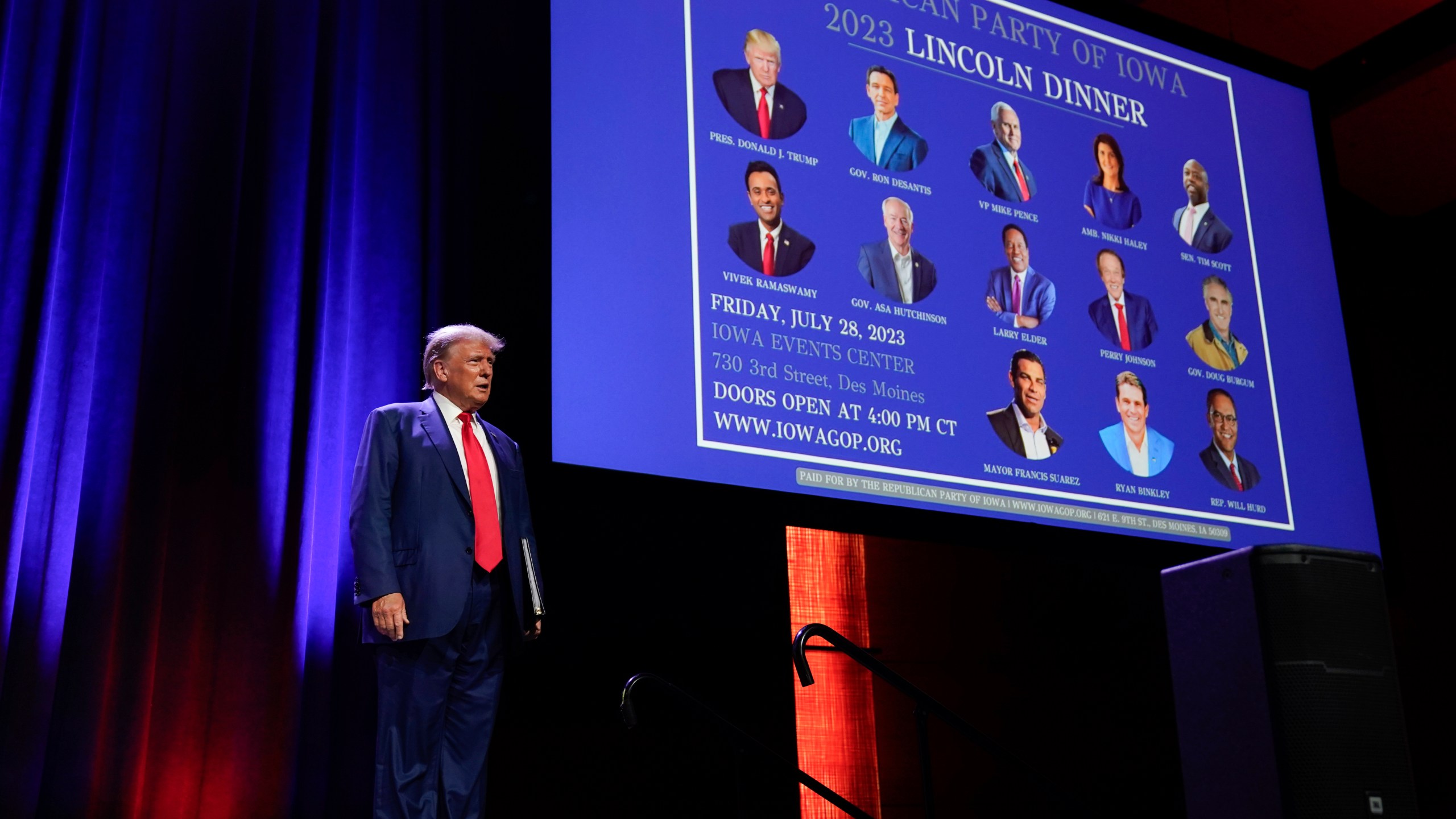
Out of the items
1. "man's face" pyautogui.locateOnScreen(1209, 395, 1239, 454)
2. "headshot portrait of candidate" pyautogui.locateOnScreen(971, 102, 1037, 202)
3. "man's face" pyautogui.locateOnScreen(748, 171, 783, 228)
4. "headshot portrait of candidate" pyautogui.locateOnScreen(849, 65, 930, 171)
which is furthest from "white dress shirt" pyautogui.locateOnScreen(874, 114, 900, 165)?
"man's face" pyautogui.locateOnScreen(1209, 395, 1239, 454)

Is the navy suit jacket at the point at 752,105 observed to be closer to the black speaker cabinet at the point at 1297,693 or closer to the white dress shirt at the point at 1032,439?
the white dress shirt at the point at 1032,439

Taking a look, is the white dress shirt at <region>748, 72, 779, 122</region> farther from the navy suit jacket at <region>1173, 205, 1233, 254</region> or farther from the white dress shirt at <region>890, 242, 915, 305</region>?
the navy suit jacket at <region>1173, 205, 1233, 254</region>

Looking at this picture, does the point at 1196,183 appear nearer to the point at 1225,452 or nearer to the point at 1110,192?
the point at 1110,192

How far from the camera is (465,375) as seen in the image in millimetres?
3404

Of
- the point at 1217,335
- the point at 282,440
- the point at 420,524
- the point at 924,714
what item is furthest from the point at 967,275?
the point at 282,440

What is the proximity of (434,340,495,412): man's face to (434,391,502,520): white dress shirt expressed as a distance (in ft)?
0.06

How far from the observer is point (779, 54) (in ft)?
14.0

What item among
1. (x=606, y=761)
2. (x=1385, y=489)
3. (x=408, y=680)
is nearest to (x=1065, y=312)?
(x=1385, y=489)

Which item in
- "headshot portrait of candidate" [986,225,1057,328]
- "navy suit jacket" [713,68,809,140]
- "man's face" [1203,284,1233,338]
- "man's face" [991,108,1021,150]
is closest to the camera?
"navy suit jacket" [713,68,809,140]

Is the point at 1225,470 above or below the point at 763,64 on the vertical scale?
below

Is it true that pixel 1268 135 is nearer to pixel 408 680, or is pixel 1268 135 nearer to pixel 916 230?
pixel 916 230

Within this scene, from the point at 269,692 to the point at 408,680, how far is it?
2.21ft

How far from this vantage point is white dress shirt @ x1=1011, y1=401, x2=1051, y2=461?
417 cm

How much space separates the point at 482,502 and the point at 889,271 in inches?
60.7
